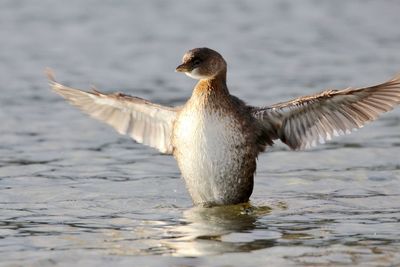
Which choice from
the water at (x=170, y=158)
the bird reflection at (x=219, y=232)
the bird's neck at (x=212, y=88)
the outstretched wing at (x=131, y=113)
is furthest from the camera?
the outstretched wing at (x=131, y=113)

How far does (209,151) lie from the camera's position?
33.9ft

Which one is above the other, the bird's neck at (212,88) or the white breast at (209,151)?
the bird's neck at (212,88)

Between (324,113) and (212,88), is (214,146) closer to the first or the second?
(212,88)

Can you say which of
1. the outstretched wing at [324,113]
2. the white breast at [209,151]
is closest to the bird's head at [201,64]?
the white breast at [209,151]

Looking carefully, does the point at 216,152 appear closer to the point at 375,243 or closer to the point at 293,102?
the point at 293,102

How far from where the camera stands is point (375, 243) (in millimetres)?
9289

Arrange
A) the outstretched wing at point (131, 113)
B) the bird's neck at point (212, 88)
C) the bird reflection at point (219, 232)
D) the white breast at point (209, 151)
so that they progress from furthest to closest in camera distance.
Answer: the outstretched wing at point (131, 113), the bird's neck at point (212, 88), the white breast at point (209, 151), the bird reflection at point (219, 232)

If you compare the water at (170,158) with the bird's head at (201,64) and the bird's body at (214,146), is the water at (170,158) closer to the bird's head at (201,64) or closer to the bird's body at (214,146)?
the bird's body at (214,146)

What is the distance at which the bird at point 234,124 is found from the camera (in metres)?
10.4

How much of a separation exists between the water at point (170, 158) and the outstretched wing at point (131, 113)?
1.95 ft

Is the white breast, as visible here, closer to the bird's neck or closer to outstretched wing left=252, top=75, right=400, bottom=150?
the bird's neck

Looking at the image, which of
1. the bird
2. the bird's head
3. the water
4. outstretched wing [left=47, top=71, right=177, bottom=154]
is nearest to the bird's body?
the bird

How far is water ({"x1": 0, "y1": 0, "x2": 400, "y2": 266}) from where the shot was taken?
9.30 meters

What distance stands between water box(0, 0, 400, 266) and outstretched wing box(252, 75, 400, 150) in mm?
695
